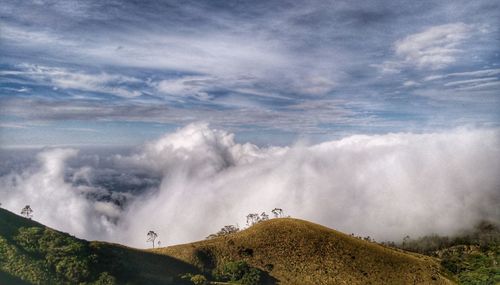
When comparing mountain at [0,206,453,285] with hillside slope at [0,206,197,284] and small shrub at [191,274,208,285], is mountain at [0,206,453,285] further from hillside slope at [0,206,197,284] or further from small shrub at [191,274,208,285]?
small shrub at [191,274,208,285]

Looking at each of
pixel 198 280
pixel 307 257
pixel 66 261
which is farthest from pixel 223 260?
pixel 66 261

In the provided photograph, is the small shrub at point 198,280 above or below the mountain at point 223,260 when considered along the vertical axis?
below

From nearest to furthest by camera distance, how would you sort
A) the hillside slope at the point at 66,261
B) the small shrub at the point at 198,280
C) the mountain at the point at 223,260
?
the hillside slope at the point at 66,261 < the mountain at the point at 223,260 < the small shrub at the point at 198,280

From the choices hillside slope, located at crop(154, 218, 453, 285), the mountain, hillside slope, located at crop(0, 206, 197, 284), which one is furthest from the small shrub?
hillside slope, located at crop(154, 218, 453, 285)

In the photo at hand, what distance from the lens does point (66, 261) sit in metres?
93.2

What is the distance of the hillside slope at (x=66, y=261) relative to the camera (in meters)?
85.7

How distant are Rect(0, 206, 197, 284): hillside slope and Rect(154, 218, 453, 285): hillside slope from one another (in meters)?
14.9

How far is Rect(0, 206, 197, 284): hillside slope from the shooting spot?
281 feet

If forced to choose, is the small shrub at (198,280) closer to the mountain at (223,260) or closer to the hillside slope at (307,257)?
the mountain at (223,260)

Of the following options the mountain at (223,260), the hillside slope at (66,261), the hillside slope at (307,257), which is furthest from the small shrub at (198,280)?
the hillside slope at (307,257)

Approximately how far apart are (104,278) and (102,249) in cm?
1961

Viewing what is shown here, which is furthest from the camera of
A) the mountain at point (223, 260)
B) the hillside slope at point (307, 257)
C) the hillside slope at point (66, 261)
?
the hillside slope at point (307, 257)

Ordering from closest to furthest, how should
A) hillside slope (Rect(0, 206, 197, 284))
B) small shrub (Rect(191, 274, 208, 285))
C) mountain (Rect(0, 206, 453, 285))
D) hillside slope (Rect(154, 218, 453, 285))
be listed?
hillside slope (Rect(0, 206, 197, 284)), mountain (Rect(0, 206, 453, 285)), small shrub (Rect(191, 274, 208, 285)), hillside slope (Rect(154, 218, 453, 285))

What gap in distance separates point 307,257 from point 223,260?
30239 mm
